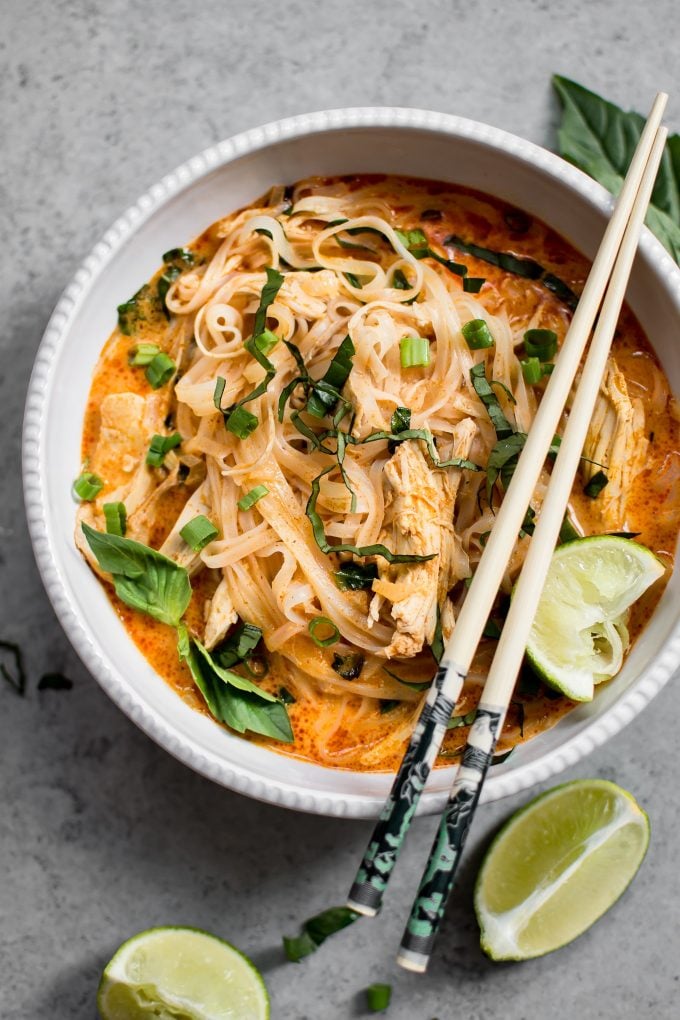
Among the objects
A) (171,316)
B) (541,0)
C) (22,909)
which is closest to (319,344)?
(171,316)

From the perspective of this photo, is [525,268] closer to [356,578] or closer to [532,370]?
[532,370]

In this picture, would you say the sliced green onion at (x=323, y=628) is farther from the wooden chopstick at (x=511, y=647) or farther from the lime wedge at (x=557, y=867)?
the lime wedge at (x=557, y=867)

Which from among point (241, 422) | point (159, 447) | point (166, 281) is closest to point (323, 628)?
point (241, 422)

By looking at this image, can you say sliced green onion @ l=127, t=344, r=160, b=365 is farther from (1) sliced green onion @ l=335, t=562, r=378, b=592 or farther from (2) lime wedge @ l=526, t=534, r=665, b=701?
(2) lime wedge @ l=526, t=534, r=665, b=701

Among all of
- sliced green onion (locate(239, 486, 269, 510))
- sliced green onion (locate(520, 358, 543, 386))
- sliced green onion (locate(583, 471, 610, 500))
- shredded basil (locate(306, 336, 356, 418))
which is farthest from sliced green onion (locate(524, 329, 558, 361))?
sliced green onion (locate(239, 486, 269, 510))

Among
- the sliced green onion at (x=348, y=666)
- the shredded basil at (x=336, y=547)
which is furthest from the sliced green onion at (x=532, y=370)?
the sliced green onion at (x=348, y=666)
